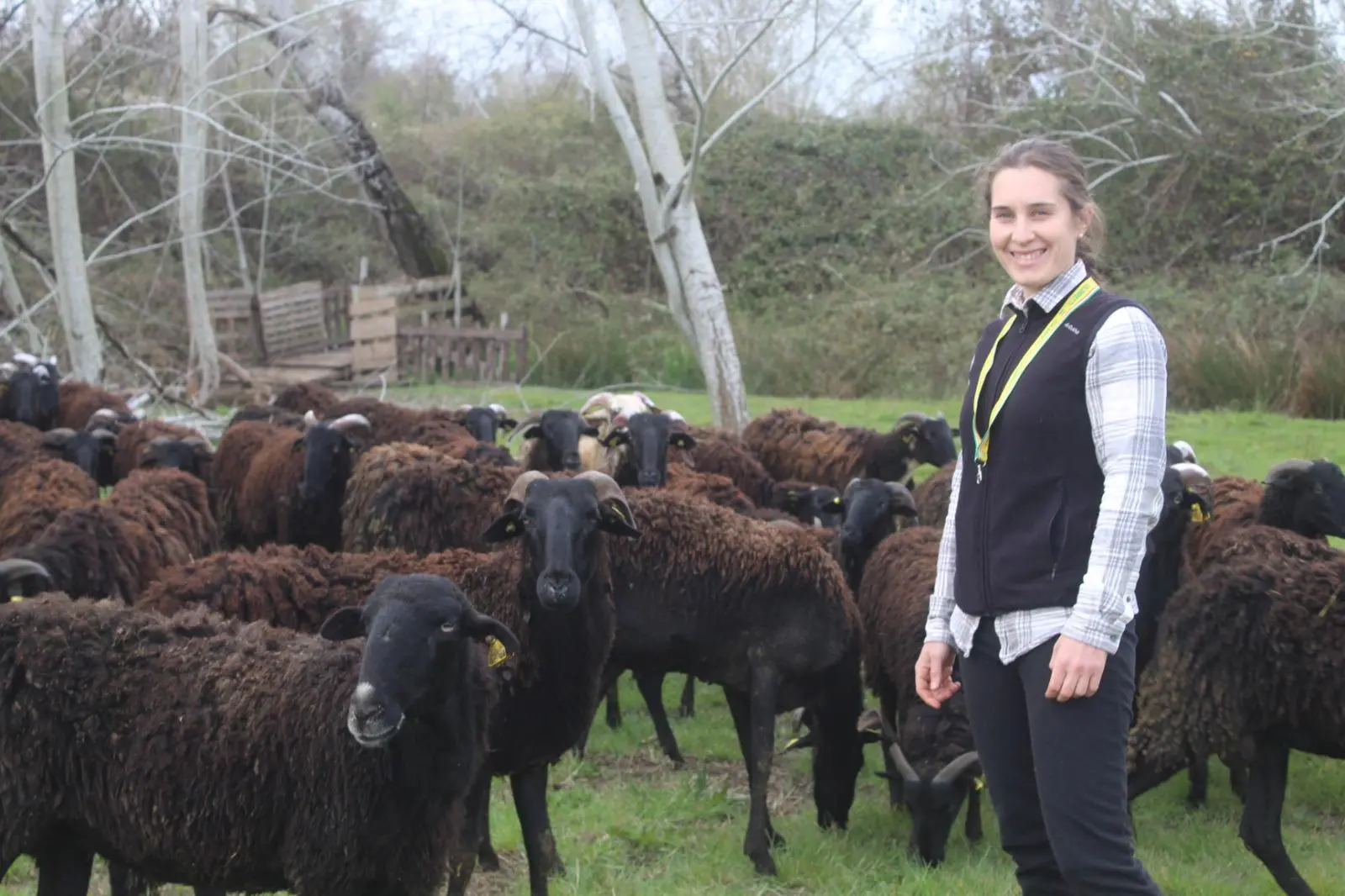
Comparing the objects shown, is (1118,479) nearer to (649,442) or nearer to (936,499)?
(936,499)

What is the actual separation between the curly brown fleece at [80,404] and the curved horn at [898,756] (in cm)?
981

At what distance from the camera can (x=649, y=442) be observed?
9945 mm

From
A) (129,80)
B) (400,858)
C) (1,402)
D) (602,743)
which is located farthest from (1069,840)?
(129,80)

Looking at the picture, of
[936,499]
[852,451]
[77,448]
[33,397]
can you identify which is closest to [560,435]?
[936,499]

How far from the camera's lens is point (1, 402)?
14062mm

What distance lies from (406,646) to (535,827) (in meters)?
1.80

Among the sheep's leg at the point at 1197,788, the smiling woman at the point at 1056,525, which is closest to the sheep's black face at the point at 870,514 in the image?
the sheep's leg at the point at 1197,788

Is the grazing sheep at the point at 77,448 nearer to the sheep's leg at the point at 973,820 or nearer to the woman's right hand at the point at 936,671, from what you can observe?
the sheep's leg at the point at 973,820

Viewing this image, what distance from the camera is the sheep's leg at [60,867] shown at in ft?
15.2

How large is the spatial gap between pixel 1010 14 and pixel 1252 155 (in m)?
6.74

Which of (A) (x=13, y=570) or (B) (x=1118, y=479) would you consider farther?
(A) (x=13, y=570)

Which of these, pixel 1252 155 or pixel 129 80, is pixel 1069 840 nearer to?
pixel 1252 155

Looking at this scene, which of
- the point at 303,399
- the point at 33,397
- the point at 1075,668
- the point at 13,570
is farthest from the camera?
the point at 303,399

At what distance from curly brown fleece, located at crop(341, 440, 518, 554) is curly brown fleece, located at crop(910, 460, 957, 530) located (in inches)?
118
